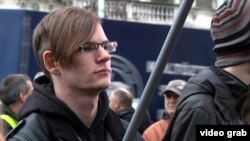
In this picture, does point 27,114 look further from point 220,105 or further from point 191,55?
point 191,55

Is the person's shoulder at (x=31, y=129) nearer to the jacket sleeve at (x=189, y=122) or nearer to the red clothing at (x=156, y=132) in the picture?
the jacket sleeve at (x=189, y=122)

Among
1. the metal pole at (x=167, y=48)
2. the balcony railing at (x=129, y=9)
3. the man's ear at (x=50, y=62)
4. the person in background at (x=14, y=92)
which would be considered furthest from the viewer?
the balcony railing at (x=129, y=9)

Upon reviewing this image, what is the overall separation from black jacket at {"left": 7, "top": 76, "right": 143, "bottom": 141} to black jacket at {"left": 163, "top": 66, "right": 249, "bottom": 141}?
0.81 ft

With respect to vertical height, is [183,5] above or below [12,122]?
above

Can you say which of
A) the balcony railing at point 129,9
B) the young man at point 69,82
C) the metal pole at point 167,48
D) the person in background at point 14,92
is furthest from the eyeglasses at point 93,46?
the balcony railing at point 129,9

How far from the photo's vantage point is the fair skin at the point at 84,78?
2.90 m

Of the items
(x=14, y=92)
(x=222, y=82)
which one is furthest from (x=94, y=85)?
(x=14, y=92)

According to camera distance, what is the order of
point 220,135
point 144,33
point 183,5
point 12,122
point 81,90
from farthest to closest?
point 144,33
point 12,122
point 81,90
point 220,135
point 183,5

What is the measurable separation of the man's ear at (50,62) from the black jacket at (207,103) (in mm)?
473

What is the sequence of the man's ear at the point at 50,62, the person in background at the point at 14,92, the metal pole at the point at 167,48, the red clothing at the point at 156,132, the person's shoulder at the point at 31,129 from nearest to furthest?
the metal pole at the point at 167,48 < the person's shoulder at the point at 31,129 < the man's ear at the point at 50,62 < the person in background at the point at 14,92 < the red clothing at the point at 156,132

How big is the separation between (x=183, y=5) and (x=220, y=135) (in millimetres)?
477

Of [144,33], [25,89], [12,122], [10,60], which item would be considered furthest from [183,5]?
[144,33]

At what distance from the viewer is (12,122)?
5.70 meters

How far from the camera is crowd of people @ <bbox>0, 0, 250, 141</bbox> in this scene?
9.51 ft
